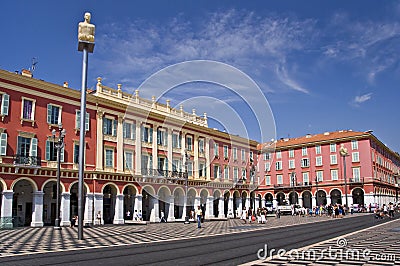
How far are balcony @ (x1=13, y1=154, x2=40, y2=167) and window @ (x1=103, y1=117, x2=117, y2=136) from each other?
26.5ft

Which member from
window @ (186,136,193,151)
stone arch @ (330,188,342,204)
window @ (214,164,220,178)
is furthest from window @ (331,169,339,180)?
window @ (186,136,193,151)

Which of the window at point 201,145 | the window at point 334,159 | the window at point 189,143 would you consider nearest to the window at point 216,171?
the window at point 201,145

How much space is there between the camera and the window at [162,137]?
4588 centimetres

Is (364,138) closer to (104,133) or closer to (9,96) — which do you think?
(104,133)

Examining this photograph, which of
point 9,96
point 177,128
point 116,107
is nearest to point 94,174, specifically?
point 116,107

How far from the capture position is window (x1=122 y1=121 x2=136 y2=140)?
4191 cm

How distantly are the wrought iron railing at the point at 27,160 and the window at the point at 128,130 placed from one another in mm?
10353

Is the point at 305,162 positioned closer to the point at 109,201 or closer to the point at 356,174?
the point at 356,174

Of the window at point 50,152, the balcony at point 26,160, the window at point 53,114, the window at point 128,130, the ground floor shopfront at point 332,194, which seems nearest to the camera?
the balcony at point 26,160

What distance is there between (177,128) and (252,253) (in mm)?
37367

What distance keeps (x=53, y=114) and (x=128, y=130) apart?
8.90 metres

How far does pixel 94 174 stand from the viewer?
37656mm

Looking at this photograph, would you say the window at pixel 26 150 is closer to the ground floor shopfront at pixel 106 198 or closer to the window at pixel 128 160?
the ground floor shopfront at pixel 106 198

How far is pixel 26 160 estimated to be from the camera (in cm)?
3256
